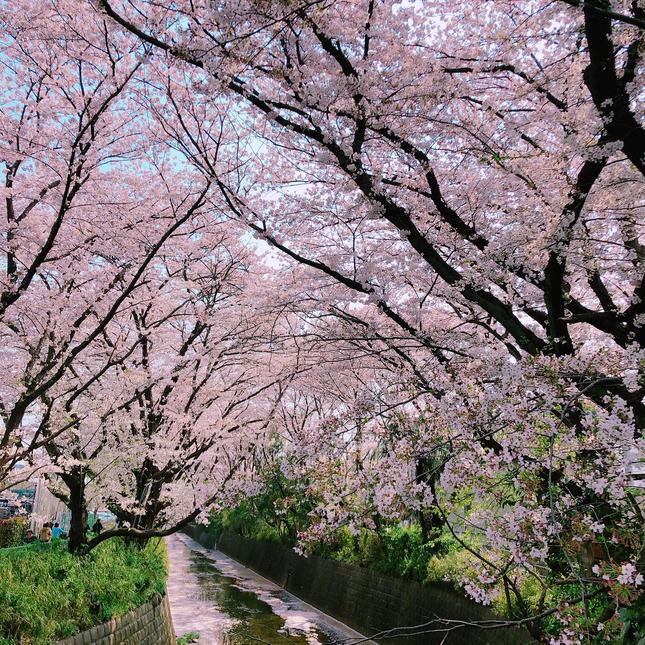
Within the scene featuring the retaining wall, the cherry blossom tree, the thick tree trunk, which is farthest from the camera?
the thick tree trunk

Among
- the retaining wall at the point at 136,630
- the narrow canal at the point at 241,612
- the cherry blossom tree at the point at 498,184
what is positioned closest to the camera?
the cherry blossom tree at the point at 498,184

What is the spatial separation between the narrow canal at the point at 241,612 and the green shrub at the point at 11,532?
5617 millimetres

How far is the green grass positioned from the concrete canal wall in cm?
417

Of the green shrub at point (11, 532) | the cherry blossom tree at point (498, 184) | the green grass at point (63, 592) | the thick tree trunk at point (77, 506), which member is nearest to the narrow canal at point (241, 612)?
the green grass at point (63, 592)

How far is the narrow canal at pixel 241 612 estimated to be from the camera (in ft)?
50.8

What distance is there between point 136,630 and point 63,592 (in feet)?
8.03

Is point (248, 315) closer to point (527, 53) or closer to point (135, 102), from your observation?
point (135, 102)

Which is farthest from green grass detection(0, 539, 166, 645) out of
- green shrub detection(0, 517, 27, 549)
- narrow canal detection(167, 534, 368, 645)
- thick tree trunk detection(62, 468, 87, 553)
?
green shrub detection(0, 517, 27, 549)

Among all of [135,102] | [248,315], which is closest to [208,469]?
[248,315]

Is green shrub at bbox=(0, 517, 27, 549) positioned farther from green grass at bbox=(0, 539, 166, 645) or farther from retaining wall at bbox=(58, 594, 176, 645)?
retaining wall at bbox=(58, 594, 176, 645)

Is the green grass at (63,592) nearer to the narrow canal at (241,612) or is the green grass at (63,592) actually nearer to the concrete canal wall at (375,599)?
the narrow canal at (241,612)

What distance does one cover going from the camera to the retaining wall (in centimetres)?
740

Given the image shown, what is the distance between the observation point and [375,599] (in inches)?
621

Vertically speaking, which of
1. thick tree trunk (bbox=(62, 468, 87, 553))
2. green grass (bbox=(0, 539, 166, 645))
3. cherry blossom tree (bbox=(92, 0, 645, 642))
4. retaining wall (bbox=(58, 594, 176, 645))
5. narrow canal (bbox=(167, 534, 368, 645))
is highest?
cherry blossom tree (bbox=(92, 0, 645, 642))
